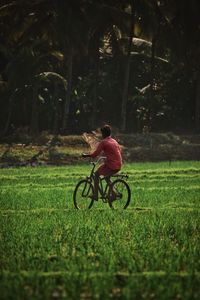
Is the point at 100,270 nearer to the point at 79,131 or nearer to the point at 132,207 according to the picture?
the point at 132,207

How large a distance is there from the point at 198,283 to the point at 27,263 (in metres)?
1.74

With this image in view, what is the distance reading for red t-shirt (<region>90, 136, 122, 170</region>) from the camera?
11.1 meters

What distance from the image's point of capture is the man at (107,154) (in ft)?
36.2

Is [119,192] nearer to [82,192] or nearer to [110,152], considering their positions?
[82,192]

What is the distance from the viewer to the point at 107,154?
11.1 metres

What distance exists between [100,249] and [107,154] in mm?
4525

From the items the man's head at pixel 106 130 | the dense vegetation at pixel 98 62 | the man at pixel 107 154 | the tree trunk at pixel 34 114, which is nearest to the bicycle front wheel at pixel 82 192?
the man at pixel 107 154

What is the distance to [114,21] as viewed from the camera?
29188 mm

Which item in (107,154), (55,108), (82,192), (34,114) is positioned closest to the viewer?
(107,154)

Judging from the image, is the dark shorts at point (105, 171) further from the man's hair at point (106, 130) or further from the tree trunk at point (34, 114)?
the tree trunk at point (34, 114)

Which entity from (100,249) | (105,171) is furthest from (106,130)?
(100,249)

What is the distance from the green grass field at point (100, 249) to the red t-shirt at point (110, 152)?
88cm

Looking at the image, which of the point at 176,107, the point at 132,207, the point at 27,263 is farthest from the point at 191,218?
the point at 176,107

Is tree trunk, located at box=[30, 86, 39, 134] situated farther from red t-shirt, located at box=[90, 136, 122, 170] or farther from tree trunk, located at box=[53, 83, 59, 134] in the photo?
red t-shirt, located at box=[90, 136, 122, 170]
